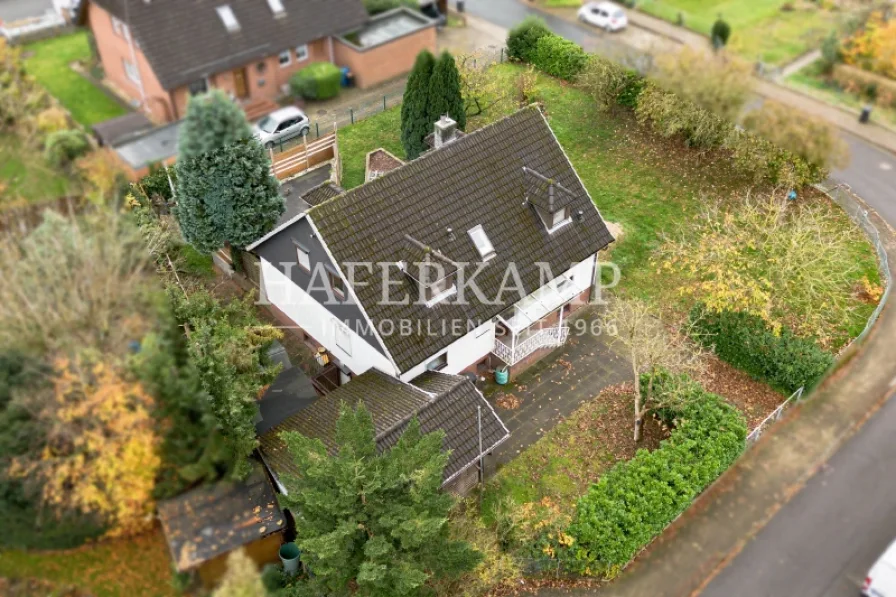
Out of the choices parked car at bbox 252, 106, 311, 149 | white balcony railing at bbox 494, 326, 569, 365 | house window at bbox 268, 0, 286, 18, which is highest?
house window at bbox 268, 0, 286, 18

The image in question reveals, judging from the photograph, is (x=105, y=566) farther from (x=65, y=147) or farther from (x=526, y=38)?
(x=526, y=38)

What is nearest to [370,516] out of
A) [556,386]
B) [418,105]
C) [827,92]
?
[556,386]

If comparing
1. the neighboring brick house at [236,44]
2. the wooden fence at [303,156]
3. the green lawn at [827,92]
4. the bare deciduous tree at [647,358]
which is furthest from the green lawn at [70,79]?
the green lawn at [827,92]

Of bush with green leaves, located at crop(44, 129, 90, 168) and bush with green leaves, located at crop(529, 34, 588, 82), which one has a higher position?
bush with green leaves, located at crop(44, 129, 90, 168)

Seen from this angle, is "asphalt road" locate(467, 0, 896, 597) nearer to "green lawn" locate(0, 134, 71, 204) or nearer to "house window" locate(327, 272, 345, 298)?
"house window" locate(327, 272, 345, 298)

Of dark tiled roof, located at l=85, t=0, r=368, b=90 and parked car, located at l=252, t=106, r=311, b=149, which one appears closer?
parked car, located at l=252, t=106, r=311, b=149

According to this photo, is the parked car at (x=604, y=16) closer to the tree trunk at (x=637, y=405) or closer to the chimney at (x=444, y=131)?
the chimney at (x=444, y=131)

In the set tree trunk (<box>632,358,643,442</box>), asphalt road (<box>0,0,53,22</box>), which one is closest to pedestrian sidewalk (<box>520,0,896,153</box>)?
tree trunk (<box>632,358,643,442</box>)
